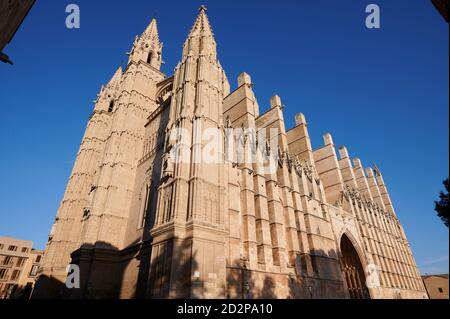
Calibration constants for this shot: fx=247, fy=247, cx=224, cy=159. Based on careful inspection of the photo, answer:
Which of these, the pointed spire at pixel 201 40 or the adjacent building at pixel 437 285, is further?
the adjacent building at pixel 437 285

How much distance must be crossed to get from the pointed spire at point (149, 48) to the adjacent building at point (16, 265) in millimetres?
39797

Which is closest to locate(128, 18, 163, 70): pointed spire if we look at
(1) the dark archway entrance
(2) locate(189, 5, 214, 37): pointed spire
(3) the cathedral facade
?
(3) the cathedral facade

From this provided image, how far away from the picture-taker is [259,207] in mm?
17203

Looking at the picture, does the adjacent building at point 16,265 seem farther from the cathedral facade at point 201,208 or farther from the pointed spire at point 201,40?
the pointed spire at point 201,40

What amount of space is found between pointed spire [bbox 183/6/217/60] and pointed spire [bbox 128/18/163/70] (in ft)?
30.8

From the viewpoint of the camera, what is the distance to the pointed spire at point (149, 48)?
2841 centimetres

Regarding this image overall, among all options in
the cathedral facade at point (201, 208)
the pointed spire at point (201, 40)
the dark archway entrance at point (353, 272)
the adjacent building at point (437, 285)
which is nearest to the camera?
the cathedral facade at point (201, 208)

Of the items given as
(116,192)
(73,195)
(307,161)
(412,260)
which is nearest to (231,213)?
(116,192)

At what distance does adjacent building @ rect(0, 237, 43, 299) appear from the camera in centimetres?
4175

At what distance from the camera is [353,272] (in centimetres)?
2714

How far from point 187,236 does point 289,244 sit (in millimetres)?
9979

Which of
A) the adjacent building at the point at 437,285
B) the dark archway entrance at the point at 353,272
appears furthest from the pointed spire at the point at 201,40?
the adjacent building at the point at 437,285

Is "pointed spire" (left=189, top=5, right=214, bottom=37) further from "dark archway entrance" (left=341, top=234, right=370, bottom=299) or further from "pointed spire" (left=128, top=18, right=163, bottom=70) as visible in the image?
"dark archway entrance" (left=341, top=234, right=370, bottom=299)

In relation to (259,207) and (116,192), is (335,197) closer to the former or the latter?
(259,207)
